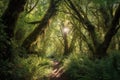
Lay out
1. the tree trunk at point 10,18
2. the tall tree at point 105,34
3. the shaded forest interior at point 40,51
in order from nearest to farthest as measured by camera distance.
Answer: the shaded forest interior at point 40,51
the tree trunk at point 10,18
the tall tree at point 105,34

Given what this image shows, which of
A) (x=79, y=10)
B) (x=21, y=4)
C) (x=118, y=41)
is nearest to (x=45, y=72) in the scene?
(x=21, y=4)

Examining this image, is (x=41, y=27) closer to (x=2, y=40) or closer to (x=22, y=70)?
(x=22, y=70)

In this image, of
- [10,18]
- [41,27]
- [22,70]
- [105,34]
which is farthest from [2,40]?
[41,27]

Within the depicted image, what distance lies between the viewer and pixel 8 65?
34.0 ft

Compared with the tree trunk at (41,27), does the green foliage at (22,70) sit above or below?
below

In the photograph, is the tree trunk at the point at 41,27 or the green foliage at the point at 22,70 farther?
the tree trunk at the point at 41,27

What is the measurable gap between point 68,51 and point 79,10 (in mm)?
13790

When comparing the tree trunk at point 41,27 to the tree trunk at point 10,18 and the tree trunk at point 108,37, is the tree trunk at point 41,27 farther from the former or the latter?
the tree trunk at point 10,18

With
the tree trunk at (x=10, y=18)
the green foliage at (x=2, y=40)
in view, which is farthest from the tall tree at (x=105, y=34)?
the green foliage at (x=2, y=40)

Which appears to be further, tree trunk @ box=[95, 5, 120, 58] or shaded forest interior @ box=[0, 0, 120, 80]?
tree trunk @ box=[95, 5, 120, 58]

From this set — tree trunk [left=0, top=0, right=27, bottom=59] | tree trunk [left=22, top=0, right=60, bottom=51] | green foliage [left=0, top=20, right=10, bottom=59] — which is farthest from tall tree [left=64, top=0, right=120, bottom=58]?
green foliage [left=0, top=20, right=10, bottom=59]

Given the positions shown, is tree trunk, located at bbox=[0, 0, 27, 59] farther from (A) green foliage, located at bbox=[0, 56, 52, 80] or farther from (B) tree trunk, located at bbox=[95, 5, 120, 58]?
(B) tree trunk, located at bbox=[95, 5, 120, 58]

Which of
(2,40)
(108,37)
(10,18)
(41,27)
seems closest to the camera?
(2,40)

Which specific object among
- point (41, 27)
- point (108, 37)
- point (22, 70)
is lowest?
point (22, 70)
